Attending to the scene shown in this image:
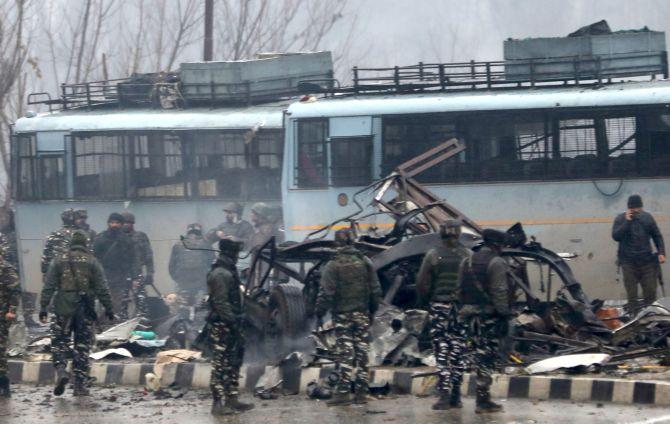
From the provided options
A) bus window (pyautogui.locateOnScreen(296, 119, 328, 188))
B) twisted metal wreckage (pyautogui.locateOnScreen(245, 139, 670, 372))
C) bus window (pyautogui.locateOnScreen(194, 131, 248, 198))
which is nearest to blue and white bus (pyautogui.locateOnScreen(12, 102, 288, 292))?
bus window (pyautogui.locateOnScreen(194, 131, 248, 198))

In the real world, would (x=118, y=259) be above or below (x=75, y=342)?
above

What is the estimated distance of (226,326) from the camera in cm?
1182

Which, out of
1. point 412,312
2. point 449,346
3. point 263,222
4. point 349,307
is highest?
point 263,222

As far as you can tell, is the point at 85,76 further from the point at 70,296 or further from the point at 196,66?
the point at 70,296

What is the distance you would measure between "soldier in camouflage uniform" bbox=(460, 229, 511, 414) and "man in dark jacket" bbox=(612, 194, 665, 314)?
17.0 ft

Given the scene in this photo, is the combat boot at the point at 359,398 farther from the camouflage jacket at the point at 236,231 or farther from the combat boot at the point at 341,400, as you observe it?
the camouflage jacket at the point at 236,231

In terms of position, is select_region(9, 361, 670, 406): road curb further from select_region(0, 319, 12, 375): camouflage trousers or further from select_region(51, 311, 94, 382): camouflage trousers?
select_region(0, 319, 12, 375): camouflage trousers

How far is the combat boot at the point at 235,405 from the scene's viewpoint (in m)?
11.6

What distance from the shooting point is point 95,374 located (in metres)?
14.2

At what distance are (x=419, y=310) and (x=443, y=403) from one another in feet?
7.32

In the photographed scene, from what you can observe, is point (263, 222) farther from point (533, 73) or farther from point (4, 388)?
point (4, 388)

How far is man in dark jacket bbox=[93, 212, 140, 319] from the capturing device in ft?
59.9

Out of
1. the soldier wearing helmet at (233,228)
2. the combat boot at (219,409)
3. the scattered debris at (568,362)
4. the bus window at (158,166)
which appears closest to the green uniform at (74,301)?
the combat boot at (219,409)

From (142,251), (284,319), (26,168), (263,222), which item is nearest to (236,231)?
(263,222)
